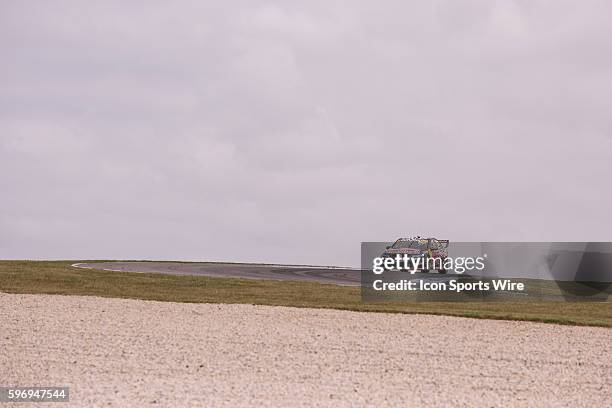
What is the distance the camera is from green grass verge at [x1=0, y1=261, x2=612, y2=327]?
2583 cm

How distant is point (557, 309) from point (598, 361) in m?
10.9

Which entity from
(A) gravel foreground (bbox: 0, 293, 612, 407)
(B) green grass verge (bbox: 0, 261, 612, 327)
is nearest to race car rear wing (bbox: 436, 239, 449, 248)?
(B) green grass verge (bbox: 0, 261, 612, 327)

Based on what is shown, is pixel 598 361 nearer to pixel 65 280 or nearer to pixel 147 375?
pixel 147 375

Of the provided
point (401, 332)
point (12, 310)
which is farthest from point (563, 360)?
point (12, 310)

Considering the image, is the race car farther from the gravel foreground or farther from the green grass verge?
the gravel foreground

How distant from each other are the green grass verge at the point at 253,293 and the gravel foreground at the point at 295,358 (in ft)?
6.48

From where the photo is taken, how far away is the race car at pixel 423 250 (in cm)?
3825

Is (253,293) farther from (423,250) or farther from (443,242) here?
(443,242)

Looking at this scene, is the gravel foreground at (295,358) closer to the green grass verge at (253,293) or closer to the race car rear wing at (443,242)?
the green grass verge at (253,293)

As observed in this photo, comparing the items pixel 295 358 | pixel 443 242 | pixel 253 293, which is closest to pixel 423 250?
pixel 443 242

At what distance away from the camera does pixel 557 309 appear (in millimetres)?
28578

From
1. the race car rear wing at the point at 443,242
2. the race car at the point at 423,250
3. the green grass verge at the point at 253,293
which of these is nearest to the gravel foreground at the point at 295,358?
the green grass verge at the point at 253,293

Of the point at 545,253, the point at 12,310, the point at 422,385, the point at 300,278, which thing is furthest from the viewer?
the point at 300,278

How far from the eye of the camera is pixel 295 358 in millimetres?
17062
